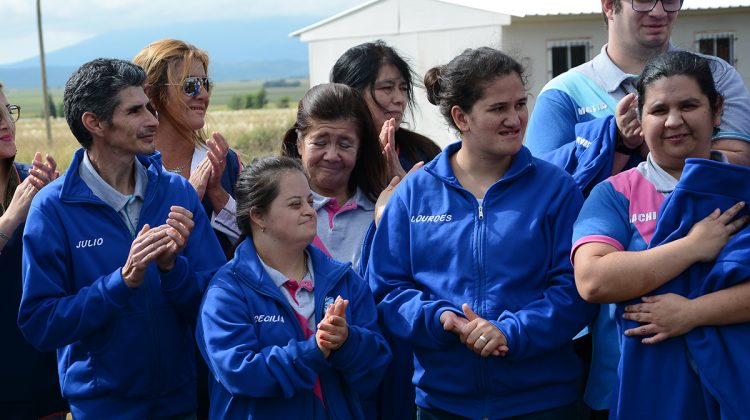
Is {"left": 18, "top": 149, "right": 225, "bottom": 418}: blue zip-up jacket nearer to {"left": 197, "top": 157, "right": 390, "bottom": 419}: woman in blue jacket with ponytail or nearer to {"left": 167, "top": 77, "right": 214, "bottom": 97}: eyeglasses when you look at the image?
{"left": 197, "top": 157, "right": 390, "bottom": 419}: woman in blue jacket with ponytail

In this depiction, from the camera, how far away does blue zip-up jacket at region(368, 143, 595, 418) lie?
3648mm

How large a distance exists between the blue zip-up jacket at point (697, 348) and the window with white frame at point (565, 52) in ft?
56.2

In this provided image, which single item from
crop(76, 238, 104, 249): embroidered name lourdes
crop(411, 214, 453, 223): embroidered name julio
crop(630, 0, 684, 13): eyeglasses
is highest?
crop(630, 0, 684, 13): eyeglasses

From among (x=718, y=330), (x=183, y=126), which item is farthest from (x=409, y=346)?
(x=183, y=126)

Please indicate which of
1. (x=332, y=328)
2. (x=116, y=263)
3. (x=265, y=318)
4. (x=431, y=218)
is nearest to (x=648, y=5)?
(x=431, y=218)

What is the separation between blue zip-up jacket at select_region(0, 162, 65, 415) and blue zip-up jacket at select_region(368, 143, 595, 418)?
71.8 inches

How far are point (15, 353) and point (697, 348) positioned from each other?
3.12 m

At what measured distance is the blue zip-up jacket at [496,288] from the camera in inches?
144

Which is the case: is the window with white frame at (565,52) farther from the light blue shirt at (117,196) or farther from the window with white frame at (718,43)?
the light blue shirt at (117,196)

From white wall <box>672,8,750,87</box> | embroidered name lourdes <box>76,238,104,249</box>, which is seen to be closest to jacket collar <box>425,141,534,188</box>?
embroidered name lourdes <box>76,238,104,249</box>

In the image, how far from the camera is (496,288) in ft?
12.0

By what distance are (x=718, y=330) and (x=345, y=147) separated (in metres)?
1.93

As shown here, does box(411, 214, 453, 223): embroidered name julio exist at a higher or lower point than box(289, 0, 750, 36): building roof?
lower

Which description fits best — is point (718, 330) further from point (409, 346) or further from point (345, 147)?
point (345, 147)
